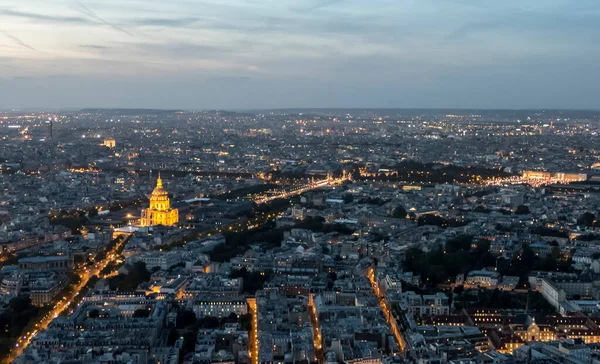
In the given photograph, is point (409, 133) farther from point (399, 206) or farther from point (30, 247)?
point (30, 247)

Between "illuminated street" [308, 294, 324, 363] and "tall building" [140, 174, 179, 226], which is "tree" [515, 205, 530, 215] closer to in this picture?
"tall building" [140, 174, 179, 226]

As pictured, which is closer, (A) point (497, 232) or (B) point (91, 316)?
(B) point (91, 316)

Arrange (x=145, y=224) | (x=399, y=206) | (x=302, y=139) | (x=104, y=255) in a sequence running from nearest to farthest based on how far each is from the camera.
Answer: (x=104, y=255)
(x=145, y=224)
(x=399, y=206)
(x=302, y=139)

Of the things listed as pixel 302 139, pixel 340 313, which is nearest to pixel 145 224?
pixel 340 313

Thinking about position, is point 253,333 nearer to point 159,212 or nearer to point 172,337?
point 172,337

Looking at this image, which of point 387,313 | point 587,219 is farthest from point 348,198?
point 387,313

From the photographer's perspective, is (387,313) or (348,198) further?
(348,198)

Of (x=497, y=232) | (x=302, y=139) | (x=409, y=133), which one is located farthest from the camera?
(x=409, y=133)

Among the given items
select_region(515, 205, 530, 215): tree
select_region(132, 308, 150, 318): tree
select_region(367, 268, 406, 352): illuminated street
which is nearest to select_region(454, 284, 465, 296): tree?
select_region(367, 268, 406, 352): illuminated street

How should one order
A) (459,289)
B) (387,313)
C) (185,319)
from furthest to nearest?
(459,289), (387,313), (185,319)
